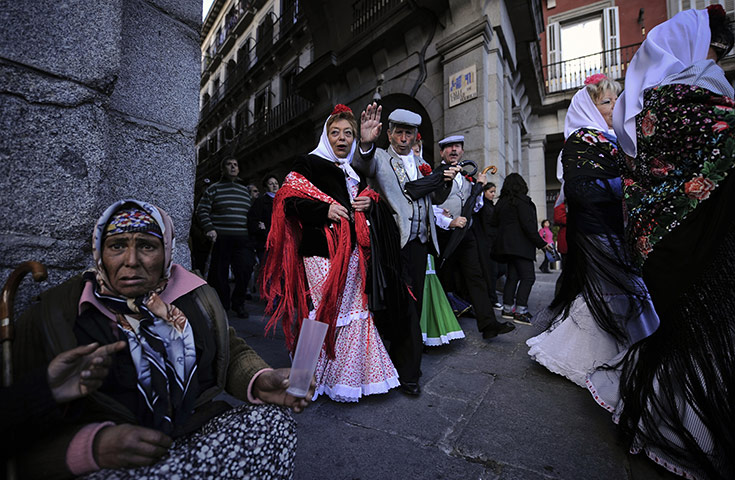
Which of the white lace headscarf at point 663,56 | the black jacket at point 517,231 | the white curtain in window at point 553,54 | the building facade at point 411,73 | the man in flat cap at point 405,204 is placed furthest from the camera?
the white curtain in window at point 553,54

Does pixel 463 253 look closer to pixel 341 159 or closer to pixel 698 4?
pixel 341 159

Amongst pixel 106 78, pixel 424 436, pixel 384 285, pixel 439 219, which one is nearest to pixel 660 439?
pixel 424 436

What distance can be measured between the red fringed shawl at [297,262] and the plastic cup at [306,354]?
1.30 m

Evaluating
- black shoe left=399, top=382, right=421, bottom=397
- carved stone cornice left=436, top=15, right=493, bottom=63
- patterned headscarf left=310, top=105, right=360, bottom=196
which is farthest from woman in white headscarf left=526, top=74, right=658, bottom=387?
carved stone cornice left=436, top=15, right=493, bottom=63

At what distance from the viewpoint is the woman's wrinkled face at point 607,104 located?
2627mm

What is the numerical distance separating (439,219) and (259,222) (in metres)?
3.04

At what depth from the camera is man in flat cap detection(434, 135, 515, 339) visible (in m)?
3.30

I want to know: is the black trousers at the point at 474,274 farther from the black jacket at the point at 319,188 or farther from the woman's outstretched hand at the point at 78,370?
the woman's outstretched hand at the point at 78,370

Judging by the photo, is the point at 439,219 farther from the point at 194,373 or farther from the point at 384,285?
the point at 194,373

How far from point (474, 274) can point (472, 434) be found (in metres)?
1.85

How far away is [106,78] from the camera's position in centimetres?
176

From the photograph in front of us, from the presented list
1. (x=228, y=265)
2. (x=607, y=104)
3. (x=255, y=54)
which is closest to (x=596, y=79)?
(x=607, y=104)

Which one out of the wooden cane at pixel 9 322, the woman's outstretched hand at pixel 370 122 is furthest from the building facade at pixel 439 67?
the wooden cane at pixel 9 322

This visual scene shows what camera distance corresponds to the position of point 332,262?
7.70 feet
